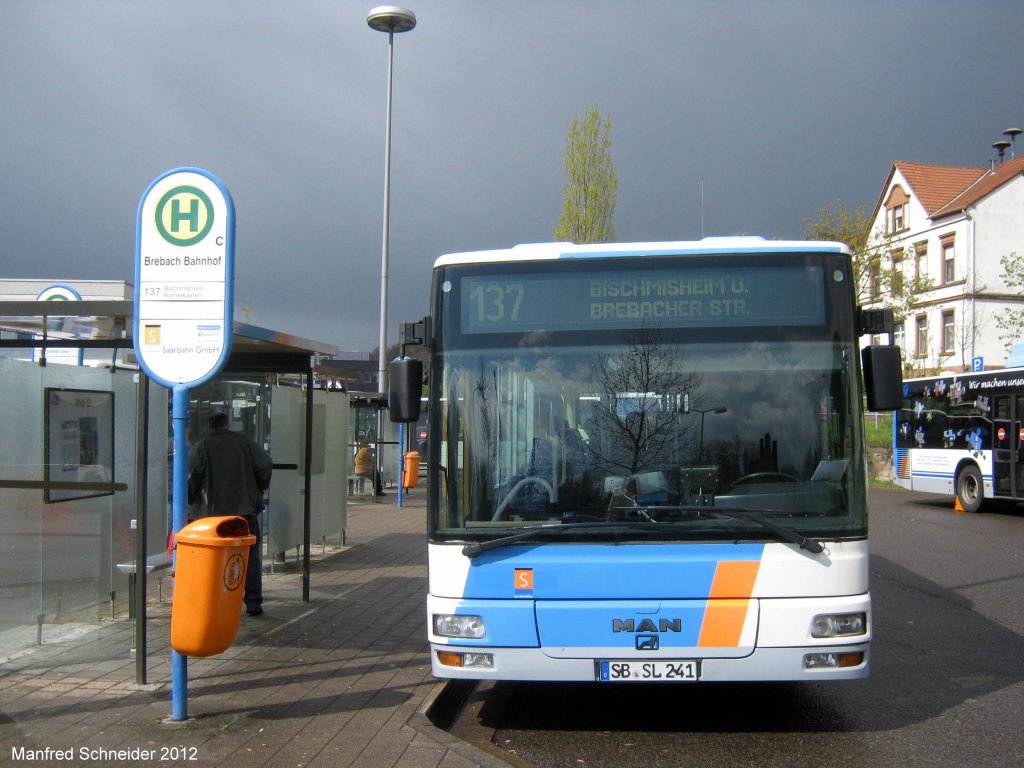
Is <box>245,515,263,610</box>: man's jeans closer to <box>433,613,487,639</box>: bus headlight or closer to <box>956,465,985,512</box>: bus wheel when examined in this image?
<box>433,613,487,639</box>: bus headlight

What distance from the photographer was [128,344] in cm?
684

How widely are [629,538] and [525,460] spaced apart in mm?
753

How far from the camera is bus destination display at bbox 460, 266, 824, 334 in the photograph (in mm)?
5926

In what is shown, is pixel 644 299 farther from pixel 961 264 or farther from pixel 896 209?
pixel 896 209

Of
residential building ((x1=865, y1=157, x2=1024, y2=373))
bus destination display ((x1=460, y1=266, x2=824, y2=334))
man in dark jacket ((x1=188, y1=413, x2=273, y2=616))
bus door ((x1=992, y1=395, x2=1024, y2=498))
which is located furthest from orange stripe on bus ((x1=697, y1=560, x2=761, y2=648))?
residential building ((x1=865, y1=157, x2=1024, y2=373))

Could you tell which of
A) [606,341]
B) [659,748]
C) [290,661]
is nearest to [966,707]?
[659,748]

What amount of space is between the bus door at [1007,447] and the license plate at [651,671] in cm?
1789

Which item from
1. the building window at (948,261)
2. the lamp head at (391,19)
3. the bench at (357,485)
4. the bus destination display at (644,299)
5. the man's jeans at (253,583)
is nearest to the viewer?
the bus destination display at (644,299)

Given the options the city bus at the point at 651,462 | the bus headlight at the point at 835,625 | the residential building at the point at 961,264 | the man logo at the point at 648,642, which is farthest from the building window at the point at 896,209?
the man logo at the point at 648,642

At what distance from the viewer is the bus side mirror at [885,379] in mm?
5781

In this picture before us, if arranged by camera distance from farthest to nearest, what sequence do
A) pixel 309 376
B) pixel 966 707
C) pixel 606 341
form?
pixel 309 376 < pixel 966 707 < pixel 606 341

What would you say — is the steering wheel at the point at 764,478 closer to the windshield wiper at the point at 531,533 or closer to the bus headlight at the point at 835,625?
the windshield wiper at the point at 531,533

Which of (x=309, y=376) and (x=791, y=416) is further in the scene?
(x=309, y=376)

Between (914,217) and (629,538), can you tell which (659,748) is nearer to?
(629,538)
